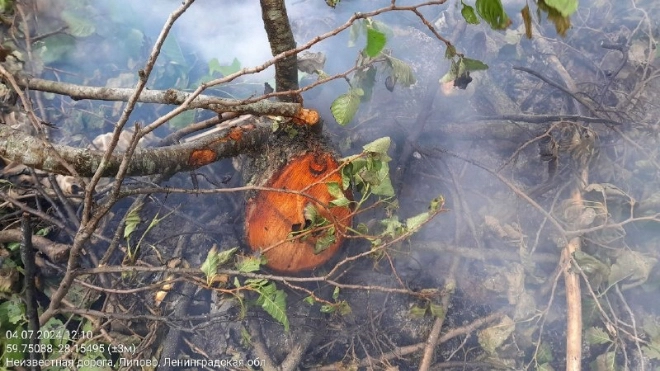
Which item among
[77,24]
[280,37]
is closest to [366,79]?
[280,37]

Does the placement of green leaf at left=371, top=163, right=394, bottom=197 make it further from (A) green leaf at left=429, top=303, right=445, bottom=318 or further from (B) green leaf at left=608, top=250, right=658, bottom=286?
(B) green leaf at left=608, top=250, right=658, bottom=286

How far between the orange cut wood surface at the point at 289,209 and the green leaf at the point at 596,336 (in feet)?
6.22

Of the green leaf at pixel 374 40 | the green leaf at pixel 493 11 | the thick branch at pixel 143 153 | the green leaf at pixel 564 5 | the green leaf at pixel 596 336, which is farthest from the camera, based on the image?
the green leaf at pixel 596 336

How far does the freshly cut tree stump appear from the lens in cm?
246

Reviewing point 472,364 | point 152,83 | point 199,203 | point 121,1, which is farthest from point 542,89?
point 121,1

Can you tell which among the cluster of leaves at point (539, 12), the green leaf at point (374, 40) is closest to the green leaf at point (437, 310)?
the green leaf at point (374, 40)

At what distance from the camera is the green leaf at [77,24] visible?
371 cm

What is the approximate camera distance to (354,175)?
2.29 m

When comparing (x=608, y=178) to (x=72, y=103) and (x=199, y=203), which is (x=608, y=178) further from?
(x=72, y=103)

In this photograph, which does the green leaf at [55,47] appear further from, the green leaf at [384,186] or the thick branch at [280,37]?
the green leaf at [384,186]

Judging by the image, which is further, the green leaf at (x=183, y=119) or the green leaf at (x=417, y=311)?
the green leaf at (x=183, y=119)

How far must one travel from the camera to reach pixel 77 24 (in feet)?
12.2

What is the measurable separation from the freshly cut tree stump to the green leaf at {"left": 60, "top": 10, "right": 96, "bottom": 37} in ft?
8.11

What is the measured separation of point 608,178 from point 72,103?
4.83 meters
